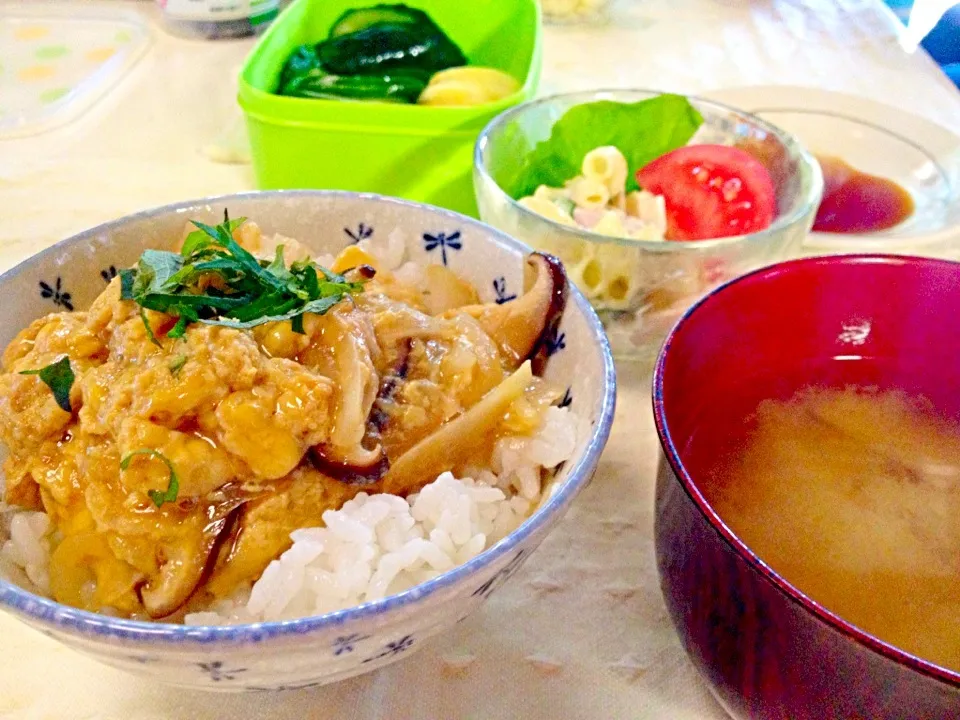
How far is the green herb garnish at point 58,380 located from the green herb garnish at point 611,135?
43.4 inches

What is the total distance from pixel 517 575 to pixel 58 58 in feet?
8.89

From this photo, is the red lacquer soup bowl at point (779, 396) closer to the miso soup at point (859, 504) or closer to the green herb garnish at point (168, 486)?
the miso soup at point (859, 504)

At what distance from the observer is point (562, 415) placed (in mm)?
1072

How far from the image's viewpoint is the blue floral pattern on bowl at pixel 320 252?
696 millimetres

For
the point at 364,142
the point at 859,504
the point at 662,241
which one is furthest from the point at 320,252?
the point at 859,504

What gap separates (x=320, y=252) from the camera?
4.53 ft

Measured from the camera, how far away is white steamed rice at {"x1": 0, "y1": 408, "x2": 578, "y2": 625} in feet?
2.91

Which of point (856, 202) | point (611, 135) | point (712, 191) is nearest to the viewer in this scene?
point (712, 191)

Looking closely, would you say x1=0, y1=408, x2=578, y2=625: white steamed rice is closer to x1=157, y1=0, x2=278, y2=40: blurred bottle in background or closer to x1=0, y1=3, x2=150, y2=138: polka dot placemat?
x1=0, y1=3, x2=150, y2=138: polka dot placemat

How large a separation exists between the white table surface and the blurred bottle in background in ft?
0.22

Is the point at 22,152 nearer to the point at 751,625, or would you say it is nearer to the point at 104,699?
the point at 104,699

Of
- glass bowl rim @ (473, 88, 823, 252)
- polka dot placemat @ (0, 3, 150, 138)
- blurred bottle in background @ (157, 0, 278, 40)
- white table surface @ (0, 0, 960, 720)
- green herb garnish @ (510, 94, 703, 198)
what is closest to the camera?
white table surface @ (0, 0, 960, 720)

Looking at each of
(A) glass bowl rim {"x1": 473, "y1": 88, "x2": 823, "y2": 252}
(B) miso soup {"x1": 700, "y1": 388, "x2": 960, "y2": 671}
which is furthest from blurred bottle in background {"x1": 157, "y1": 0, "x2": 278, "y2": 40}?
(B) miso soup {"x1": 700, "y1": 388, "x2": 960, "y2": 671}

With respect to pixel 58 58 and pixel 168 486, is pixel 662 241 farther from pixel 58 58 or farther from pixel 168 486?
pixel 58 58
